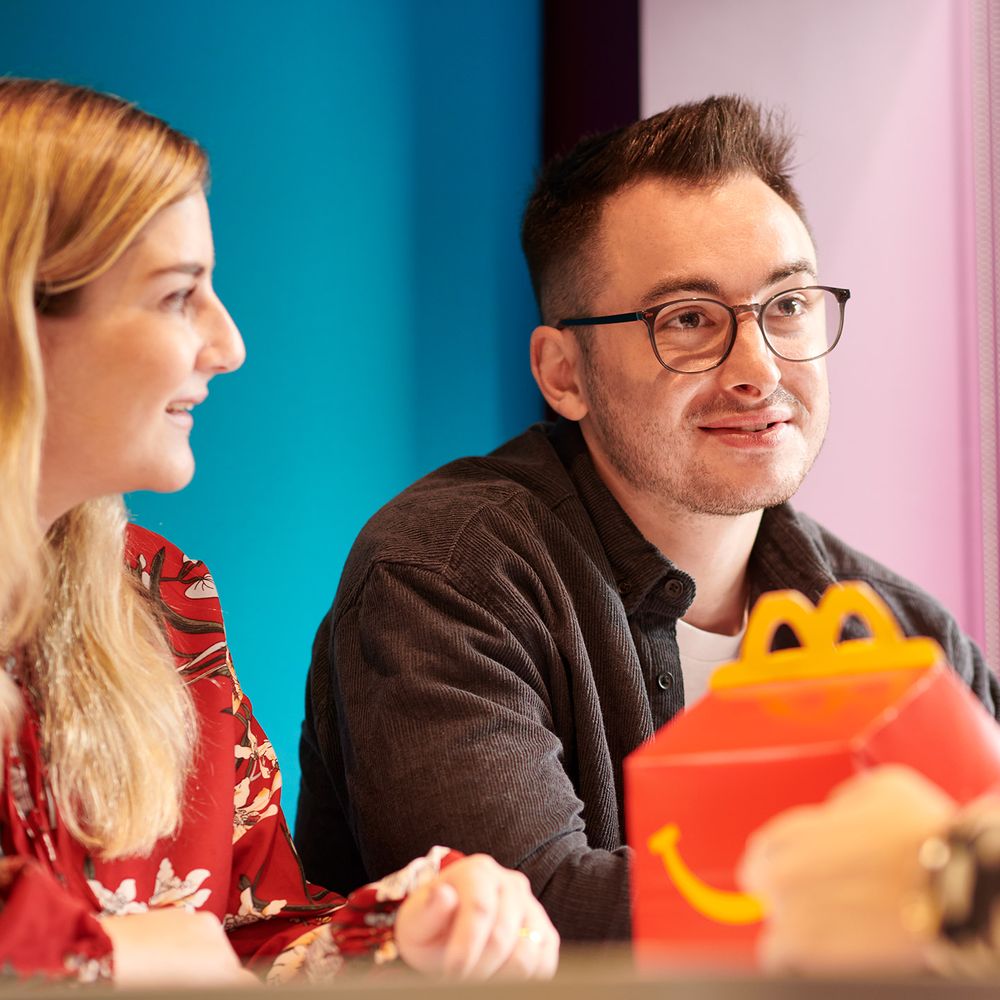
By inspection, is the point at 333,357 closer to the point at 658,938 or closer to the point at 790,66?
the point at 790,66

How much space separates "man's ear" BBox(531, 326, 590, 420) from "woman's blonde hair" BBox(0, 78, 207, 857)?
76cm

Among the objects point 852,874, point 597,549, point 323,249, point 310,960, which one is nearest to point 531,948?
point 310,960

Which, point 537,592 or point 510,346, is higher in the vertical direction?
point 510,346

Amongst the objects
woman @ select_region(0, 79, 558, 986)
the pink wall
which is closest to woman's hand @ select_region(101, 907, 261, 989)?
woman @ select_region(0, 79, 558, 986)

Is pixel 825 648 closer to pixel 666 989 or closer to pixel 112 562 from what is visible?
pixel 666 989

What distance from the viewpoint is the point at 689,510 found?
1651 mm

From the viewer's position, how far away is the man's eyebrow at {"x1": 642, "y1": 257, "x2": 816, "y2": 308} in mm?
1584

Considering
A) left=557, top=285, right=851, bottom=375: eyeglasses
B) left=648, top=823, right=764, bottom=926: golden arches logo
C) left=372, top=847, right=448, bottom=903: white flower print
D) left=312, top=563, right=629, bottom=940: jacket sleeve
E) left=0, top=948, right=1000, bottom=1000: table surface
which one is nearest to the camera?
left=0, top=948, right=1000, bottom=1000: table surface

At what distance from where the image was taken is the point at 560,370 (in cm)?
182

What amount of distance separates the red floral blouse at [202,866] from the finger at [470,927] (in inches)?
3.9

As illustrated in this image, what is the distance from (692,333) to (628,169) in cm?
27

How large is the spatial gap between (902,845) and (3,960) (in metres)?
0.53

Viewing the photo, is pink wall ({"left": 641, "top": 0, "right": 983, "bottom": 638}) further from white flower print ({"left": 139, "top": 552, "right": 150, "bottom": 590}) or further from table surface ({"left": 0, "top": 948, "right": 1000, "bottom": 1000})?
table surface ({"left": 0, "top": 948, "right": 1000, "bottom": 1000})

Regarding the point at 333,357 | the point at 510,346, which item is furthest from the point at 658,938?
the point at 510,346
